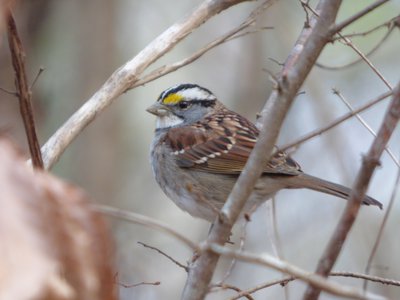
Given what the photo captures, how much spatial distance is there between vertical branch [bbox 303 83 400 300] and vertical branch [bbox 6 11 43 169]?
1.05 meters

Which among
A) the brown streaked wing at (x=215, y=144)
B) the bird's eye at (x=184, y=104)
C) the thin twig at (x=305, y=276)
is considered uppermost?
the bird's eye at (x=184, y=104)

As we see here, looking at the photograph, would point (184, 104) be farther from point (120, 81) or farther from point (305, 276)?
→ point (305, 276)

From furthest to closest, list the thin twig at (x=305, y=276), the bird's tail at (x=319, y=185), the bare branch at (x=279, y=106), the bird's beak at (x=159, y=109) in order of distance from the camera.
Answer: the bird's beak at (x=159, y=109)
the bird's tail at (x=319, y=185)
the bare branch at (x=279, y=106)
the thin twig at (x=305, y=276)

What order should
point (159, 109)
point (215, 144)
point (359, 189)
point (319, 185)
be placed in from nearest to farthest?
point (359, 189) → point (319, 185) → point (215, 144) → point (159, 109)

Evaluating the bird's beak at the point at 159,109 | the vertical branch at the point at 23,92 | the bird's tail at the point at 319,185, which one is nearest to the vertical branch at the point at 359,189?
the vertical branch at the point at 23,92

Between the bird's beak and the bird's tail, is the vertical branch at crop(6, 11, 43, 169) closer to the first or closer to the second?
the bird's tail

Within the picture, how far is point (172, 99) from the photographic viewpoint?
451cm

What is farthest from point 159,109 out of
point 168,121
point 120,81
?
point 120,81

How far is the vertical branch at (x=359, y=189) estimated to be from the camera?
5.80 feet

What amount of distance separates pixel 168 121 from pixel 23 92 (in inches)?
79.0

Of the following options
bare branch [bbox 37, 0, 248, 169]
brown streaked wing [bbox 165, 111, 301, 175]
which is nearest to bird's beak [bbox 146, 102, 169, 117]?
brown streaked wing [bbox 165, 111, 301, 175]

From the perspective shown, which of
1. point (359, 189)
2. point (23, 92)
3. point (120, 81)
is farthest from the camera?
point (120, 81)

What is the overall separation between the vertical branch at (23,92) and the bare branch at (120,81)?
0.29 metres

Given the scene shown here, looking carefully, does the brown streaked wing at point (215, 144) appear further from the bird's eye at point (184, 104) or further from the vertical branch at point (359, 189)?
the vertical branch at point (359, 189)
